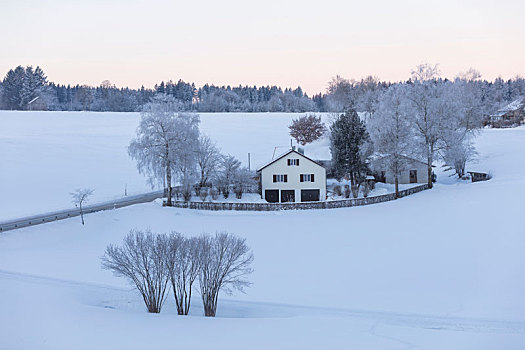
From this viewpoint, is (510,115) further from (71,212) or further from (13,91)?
(13,91)

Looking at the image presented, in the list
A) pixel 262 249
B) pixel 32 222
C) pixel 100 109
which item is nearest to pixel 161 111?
pixel 32 222

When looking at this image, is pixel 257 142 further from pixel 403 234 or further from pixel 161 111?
pixel 403 234

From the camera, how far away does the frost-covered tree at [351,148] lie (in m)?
47.2

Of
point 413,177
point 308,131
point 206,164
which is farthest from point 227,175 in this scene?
point 308,131

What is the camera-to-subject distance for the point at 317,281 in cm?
2472

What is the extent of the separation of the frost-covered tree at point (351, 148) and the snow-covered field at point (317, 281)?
23.7 ft

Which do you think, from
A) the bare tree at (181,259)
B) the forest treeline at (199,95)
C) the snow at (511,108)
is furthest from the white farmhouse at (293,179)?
the snow at (511,108)

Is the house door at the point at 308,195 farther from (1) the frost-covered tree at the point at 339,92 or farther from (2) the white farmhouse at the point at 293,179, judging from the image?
(1) the frost-covered tree at the point at 339,92

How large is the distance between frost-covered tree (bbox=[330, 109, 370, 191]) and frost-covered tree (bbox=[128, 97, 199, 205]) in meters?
14.5

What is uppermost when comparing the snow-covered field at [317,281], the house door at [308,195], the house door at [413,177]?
the house door at [413,177]

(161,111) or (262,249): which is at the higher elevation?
(161,111)

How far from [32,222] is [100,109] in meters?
104

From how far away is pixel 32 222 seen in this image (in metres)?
35.6

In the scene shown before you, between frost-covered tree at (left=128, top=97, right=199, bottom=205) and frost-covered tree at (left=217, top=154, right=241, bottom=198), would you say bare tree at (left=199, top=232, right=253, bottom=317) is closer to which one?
frost-covered tree at (left=128, top=97, right=199, bottom=205)
